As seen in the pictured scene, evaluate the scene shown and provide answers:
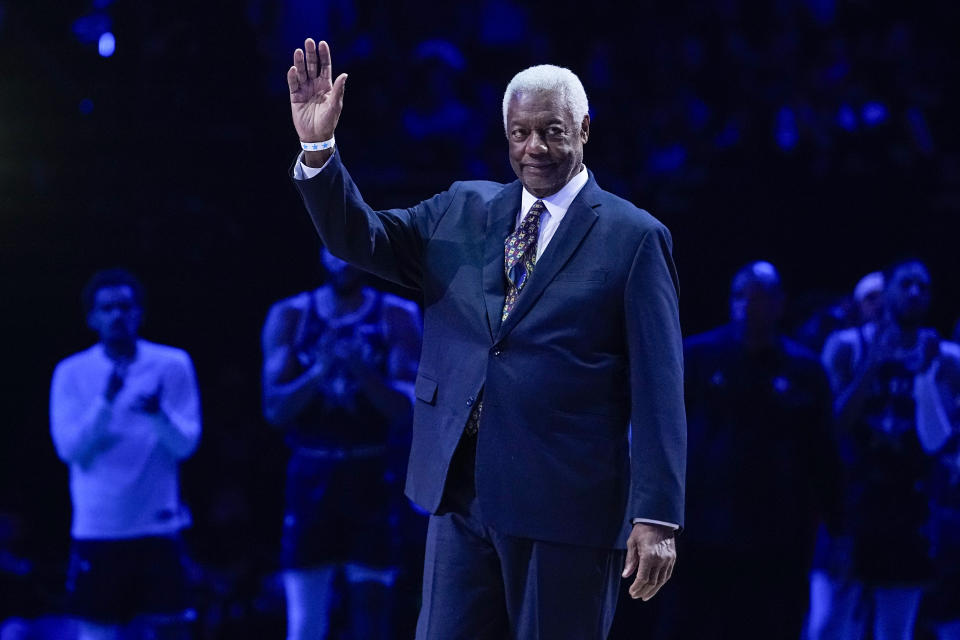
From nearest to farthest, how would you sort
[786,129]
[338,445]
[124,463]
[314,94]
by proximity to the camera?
[314,94]
[124,463]
[338,445]
[786,129]

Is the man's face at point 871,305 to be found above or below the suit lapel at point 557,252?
above

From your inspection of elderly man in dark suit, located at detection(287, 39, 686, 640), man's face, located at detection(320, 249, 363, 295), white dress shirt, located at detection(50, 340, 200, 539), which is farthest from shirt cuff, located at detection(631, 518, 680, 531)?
white dress shirt, located at detection(50, 340, 200, 539)

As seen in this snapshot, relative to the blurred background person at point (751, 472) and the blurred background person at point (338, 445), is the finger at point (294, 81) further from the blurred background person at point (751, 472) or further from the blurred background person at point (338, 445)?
the blurred background person at point (751, 472)

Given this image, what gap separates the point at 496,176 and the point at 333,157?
188 cm

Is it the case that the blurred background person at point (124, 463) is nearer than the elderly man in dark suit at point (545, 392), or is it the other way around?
the elderly man in dark suit at point (545, 392)

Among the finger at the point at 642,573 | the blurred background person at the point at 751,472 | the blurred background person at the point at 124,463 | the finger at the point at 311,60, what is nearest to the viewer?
the finger at the point at 642,573

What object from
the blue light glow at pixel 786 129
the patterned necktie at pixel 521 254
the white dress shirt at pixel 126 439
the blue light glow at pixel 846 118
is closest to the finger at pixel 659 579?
the patterned necktie at pixel 521 254

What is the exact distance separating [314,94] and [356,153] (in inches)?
70.0

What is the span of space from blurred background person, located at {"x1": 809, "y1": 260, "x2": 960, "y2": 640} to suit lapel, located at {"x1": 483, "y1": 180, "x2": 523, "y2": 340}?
7.32ft

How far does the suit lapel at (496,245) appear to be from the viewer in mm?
1994

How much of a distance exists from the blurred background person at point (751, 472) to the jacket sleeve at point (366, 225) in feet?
6.13

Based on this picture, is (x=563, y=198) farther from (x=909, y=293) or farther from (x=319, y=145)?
(x=909, y=293)

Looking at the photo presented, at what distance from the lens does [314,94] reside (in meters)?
1.97

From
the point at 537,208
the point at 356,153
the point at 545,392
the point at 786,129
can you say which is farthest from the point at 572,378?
the point at 786,129
